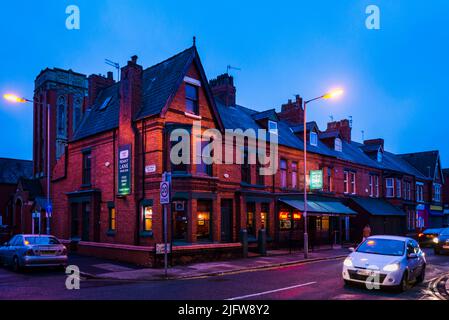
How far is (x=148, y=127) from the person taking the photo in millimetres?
21719

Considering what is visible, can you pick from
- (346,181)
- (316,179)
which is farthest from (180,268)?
(346,181)

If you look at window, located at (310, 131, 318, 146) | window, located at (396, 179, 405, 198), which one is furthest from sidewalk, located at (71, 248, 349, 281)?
window, located at (396, 179, 405, 198)

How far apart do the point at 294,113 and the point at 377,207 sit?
37.2 ft

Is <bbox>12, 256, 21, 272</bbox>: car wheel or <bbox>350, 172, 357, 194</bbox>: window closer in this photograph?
<bbox>12, 256, 21, 272</bbox>: car wheel

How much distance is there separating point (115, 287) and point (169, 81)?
481 inches

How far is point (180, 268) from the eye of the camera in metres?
18.4

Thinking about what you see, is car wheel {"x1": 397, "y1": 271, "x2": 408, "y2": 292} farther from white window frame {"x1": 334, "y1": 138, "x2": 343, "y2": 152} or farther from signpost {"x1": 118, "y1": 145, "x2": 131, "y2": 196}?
white window frame {"x1": 334, "y1": 138, "x2": 343, "y2": 152}

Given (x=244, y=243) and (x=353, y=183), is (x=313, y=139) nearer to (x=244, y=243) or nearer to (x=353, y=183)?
(x=353, y=183)

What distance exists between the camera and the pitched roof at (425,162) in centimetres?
5275

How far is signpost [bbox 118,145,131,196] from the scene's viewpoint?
22.0m

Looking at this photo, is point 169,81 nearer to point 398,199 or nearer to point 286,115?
point 286,115

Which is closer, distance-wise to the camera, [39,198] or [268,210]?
[268,210]

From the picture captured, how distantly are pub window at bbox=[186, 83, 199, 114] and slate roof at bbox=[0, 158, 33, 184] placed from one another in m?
33.2
